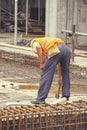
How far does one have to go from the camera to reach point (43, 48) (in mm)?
8938

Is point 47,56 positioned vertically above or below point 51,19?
below

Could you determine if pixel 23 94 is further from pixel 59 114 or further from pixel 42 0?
pixel 42 0

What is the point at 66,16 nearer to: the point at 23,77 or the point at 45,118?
the point at 23,77

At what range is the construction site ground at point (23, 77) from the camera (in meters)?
10.4

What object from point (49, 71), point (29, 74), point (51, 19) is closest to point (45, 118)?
point (49, 71)

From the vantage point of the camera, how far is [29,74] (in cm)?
1447

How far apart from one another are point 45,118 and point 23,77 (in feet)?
22.4

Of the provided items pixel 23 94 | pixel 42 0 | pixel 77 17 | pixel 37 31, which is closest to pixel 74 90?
pixel 23 94

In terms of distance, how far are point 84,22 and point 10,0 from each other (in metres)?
11.5

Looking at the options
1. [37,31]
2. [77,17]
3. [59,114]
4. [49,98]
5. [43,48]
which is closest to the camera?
[59,114]

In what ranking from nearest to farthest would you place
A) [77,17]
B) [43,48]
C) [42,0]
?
[43,48]
[77,17]
[42,0]

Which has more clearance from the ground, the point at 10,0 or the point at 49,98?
the point at 10,0

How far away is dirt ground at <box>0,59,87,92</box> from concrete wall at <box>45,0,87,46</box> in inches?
177

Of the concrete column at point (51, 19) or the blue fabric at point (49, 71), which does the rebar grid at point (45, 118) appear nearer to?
the blue fabric at point (49, 71)
